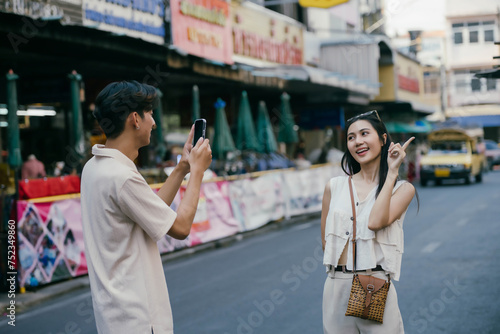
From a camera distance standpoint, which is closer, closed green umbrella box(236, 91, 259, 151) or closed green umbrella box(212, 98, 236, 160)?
closed green umbrella box(212, 98, 236, 160)

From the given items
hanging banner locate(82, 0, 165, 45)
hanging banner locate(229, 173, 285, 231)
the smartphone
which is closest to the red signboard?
hanging banner locate(82, 0, 165, 45)

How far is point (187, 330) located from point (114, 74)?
942 centimetres

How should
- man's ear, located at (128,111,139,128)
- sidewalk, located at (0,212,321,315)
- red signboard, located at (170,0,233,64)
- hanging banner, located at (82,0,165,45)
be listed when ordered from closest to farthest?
man's ear, located at (128,111,139,128)
sidewalk, located at (0,212,321,315)
hanging banner, located at (82,0,165,45)
red signboard, located at (170,0,233,64)

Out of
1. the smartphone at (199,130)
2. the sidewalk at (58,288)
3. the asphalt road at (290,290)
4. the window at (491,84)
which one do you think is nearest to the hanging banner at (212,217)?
the sidewalk at (58,288)

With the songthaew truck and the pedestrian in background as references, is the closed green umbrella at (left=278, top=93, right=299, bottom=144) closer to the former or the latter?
the pedestrian in background

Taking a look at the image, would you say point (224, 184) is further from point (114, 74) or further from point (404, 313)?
point (404, 313)

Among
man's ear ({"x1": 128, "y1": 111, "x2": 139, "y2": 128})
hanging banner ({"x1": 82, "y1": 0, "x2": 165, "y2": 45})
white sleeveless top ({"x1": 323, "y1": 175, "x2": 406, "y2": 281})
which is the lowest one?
white sleeveless top ({"x1": 323, "y1": 175, "x2": 406, "y2": 281})

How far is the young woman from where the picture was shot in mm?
3672

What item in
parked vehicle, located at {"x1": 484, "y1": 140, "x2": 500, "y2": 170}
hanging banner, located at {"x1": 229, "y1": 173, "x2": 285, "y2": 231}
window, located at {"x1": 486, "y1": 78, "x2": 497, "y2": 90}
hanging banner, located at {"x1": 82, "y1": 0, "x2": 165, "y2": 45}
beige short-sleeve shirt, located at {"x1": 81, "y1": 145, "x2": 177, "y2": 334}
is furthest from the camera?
window, located at {"x1": 486, "y1": 78, "x2": 497, "y2": 90}

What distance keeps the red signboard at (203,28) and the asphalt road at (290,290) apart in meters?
6.10

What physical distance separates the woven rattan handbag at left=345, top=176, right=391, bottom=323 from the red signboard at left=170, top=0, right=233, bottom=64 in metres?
14.2

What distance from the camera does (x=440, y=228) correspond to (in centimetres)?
1479

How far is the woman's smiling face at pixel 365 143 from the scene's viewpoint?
151 inches

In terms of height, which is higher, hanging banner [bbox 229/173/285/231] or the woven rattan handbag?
the woven rattan handbag
